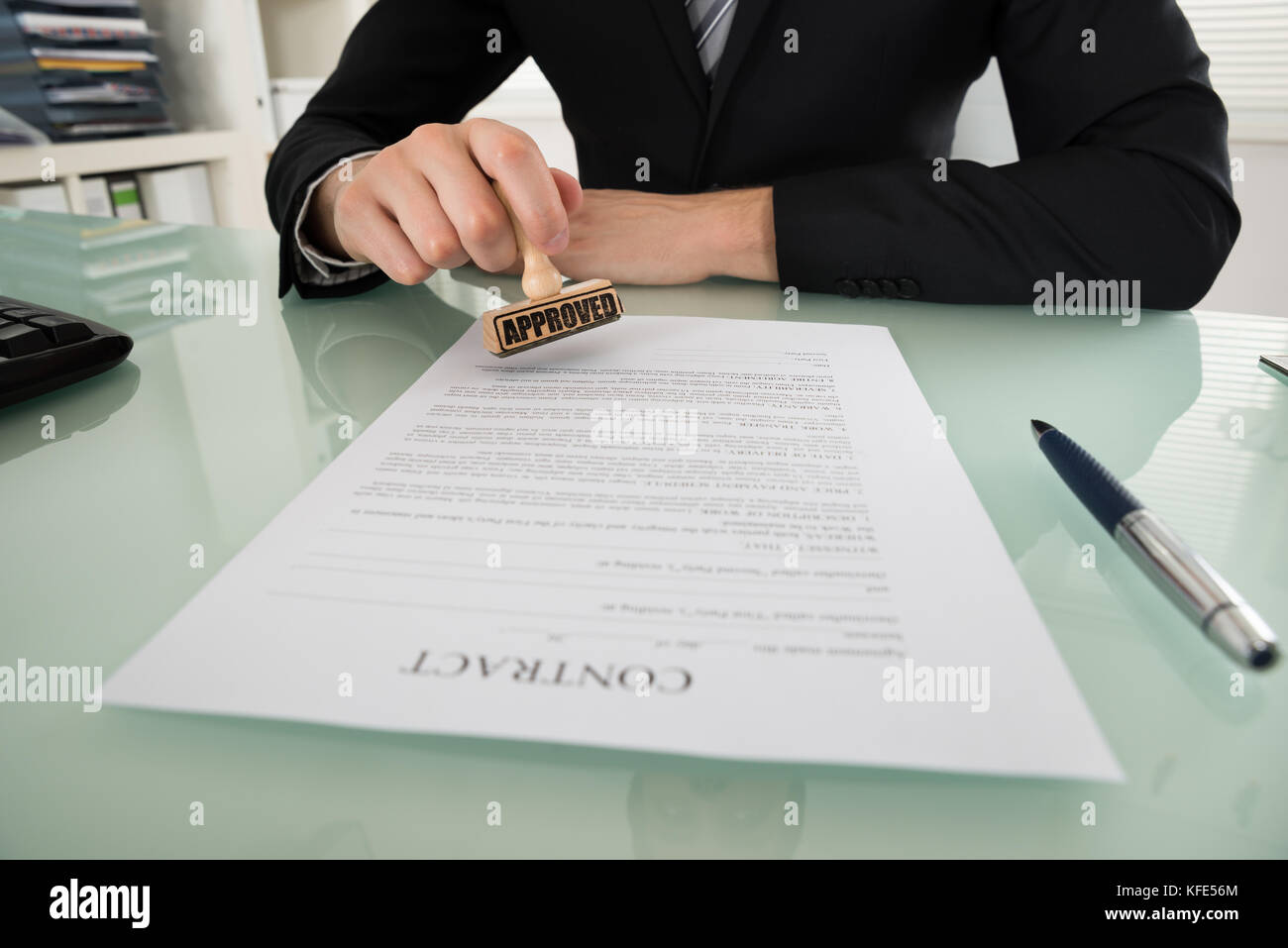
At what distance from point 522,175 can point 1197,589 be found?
0.40 meters

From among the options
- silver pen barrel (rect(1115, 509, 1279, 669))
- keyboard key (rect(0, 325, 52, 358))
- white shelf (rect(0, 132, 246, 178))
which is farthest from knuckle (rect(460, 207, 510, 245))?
white shelf (rect(0, 132, 246, 178))

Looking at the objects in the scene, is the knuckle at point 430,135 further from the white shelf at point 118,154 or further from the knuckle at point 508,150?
the white shelf at point 118,154

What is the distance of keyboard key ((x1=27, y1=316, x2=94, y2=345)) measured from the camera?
1.47 feet

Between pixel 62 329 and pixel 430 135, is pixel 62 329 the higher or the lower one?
the lower one

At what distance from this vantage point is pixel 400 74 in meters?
0.89

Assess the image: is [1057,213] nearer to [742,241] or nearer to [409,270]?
[742,241]

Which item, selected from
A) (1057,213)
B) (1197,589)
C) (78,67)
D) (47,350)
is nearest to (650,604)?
(1197,589)

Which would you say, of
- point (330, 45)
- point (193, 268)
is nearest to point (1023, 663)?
point (193, 268)

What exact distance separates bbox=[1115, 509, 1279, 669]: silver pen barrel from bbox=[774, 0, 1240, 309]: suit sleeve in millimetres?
352

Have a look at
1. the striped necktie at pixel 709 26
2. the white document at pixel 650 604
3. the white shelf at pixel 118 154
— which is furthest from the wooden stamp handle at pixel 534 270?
the white shelf at pixel 118 154

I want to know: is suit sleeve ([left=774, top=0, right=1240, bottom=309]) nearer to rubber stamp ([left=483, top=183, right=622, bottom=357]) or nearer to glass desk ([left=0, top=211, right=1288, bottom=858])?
glass desk ([left=0, top=211, right=1288, bottom=858])

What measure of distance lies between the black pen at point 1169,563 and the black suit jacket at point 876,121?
30cm
